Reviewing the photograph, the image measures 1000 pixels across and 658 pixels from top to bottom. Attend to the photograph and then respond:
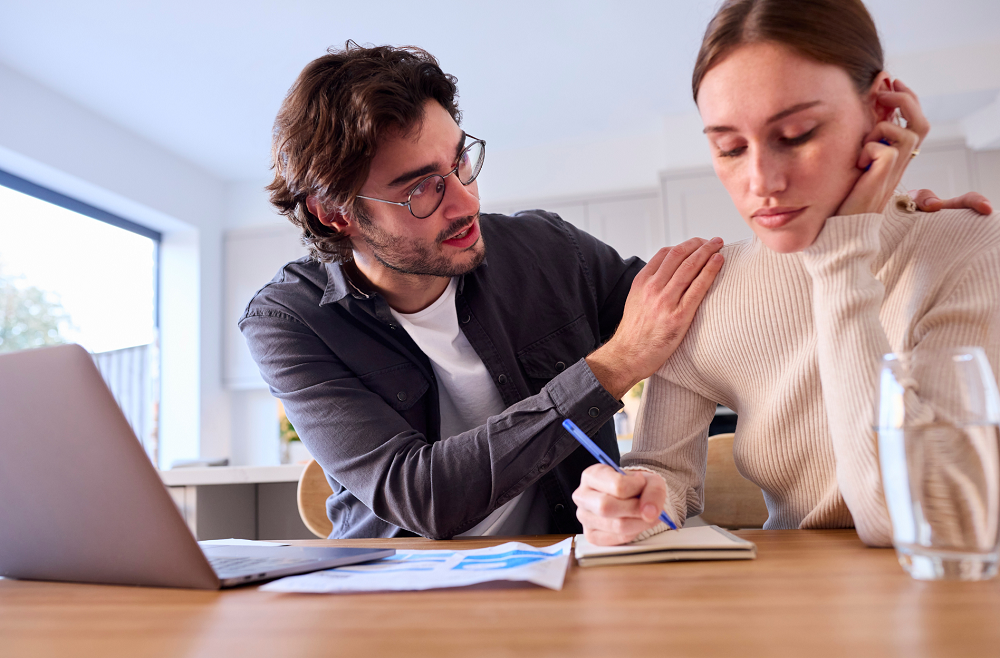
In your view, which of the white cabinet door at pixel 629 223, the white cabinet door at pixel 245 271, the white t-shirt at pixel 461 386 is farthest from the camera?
the white cabinet door at pixel 245 271

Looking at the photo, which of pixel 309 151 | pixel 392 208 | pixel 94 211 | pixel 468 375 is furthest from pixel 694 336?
pixel 94 211

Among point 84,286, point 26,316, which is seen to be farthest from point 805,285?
point 84,286

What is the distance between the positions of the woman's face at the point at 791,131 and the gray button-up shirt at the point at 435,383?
Result: 1.08 feet

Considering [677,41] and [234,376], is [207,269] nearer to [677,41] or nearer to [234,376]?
[234,376]

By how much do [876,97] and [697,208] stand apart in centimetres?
379

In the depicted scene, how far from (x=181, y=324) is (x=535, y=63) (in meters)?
2.99

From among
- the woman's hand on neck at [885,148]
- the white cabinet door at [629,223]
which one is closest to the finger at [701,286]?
the woman's hand on neck at [885,148]

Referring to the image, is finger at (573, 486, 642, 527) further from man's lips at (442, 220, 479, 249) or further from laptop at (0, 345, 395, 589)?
man's lips at (442, 220, 479, 249)

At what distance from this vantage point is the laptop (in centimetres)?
61

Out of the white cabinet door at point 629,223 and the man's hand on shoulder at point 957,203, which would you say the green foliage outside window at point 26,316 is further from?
the man's hand on shoulder at point 957,203

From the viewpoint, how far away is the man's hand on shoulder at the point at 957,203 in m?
0.91

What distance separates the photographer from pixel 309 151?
1.38 meters

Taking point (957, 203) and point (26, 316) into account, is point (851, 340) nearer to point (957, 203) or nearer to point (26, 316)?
point (957, 203)

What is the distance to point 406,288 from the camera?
55.3 inches
